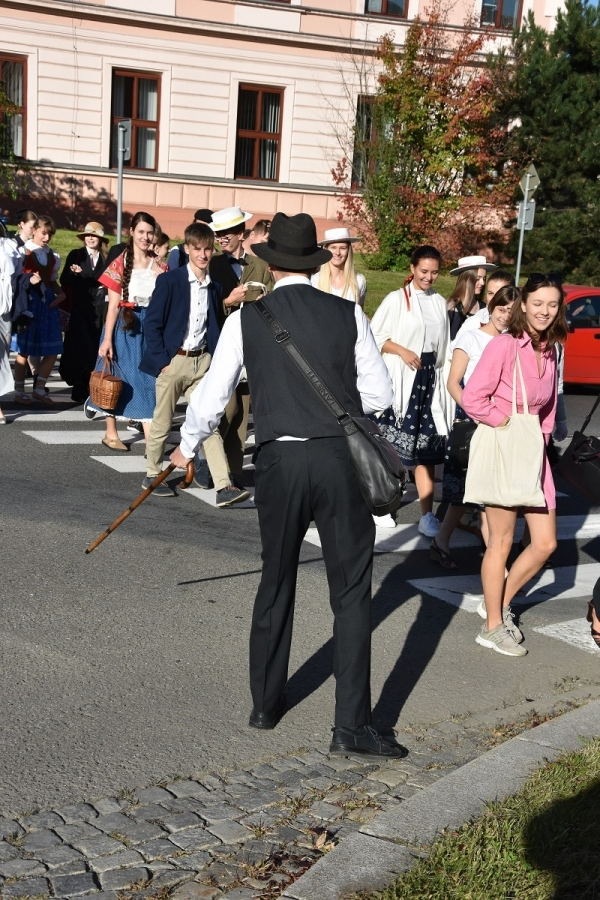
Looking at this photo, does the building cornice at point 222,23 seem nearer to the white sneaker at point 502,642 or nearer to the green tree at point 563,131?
the green tree at point 563,131

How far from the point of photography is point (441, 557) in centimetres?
718

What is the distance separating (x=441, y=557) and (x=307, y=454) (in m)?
3.23

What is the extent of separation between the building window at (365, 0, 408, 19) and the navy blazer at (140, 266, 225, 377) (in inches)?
977

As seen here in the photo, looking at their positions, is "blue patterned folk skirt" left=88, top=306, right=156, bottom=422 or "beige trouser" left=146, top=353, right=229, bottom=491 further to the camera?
"blue patterned folk skirt" left=88, top=306, right=156, bottom=422

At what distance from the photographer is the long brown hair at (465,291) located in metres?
8.59

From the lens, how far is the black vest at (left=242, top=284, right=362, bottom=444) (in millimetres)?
4125

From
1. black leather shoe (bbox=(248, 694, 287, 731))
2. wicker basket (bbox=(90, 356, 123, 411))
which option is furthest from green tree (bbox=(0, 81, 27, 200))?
black leather shoe (bbox=(248, 694, 287, 731))

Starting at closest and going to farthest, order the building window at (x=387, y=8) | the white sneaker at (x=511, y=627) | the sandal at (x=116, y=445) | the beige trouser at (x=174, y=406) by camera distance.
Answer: the white sneaker at (x=511, y=627)
the beige trouser at (x=174, y=406)
the sandal at (x=116, y=445)
the building window at (x=387, y=8)

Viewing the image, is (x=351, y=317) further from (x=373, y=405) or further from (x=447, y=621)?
(x=447, y=621)

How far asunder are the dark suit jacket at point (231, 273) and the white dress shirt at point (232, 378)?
14.1 feet

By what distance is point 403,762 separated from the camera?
14.1 ft

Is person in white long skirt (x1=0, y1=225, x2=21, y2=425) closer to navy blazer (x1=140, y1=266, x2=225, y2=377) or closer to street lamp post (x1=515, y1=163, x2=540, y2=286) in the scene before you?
navy blazer (x1=140, y1=266, x2=225, y2=377)

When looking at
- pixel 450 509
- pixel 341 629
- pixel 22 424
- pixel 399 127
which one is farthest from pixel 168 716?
pixel 399 127

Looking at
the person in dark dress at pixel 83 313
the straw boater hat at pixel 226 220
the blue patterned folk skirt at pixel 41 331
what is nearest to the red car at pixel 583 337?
the person in dark dress at pixel 83 313
